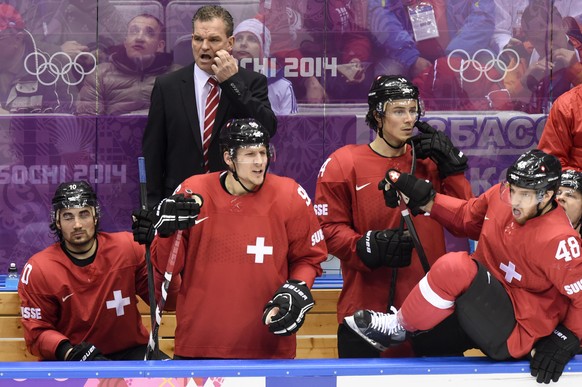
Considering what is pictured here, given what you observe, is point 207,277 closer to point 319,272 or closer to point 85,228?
point 319,272

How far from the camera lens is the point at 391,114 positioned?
12.4 ft

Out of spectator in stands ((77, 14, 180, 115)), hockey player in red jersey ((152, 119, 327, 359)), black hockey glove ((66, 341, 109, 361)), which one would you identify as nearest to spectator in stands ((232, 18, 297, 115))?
spectator in stands ((77, 14, 180, 115))

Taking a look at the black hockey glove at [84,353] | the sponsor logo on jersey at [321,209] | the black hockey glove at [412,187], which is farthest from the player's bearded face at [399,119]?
the black hockey glove at [84,353]

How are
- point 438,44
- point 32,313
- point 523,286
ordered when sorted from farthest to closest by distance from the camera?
point 438,44 < point 32,313 < point 523,286

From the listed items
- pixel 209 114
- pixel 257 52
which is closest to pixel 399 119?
pixel 209 114

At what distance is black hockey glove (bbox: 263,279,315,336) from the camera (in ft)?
10.8

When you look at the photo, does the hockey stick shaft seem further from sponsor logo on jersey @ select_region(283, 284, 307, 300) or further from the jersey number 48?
the jersey number 48

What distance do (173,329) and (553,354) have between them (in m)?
2.37

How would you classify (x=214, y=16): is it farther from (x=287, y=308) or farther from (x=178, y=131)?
(x=287, y=308)

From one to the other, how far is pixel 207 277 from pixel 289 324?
0.38 m

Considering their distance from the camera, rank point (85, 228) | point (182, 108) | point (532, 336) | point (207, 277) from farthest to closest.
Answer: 1. point (182, 108)
2. point (85, 228)
3. point (207, 277)
4. point (532, 336)

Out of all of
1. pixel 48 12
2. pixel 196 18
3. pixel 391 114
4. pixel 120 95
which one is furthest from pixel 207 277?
pixel 48 12

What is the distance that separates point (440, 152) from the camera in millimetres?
3736

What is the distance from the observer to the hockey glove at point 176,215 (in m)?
3.31
